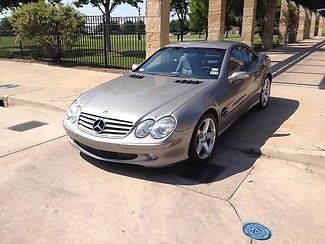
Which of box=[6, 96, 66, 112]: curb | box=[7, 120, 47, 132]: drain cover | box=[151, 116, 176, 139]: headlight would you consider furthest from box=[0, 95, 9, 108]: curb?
box=[151, 116, 176, 139]: headlight

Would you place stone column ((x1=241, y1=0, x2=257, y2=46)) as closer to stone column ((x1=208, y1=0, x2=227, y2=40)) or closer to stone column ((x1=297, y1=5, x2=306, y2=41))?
stone column ((x1=208, y1=0, x2=227, y2=40))

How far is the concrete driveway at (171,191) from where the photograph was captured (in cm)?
296

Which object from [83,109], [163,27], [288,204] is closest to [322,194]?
[288,204]

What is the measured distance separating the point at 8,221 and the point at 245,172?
102 inches

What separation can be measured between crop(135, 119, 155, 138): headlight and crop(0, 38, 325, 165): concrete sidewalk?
1658 mm

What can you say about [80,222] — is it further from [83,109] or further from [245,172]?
[245,172]

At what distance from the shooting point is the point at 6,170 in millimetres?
4113

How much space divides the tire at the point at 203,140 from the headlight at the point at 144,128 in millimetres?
542

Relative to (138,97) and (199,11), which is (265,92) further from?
(199,11)

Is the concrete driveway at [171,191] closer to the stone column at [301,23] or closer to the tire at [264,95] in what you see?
the tire at [264,95]

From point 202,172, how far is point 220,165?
1.08 ft

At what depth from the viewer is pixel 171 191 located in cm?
364

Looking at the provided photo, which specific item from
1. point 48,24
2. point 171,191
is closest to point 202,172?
point 171,191

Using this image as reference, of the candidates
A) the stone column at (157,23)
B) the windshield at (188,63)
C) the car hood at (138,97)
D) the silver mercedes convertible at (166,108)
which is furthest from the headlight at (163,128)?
the stone column at (157,23)
